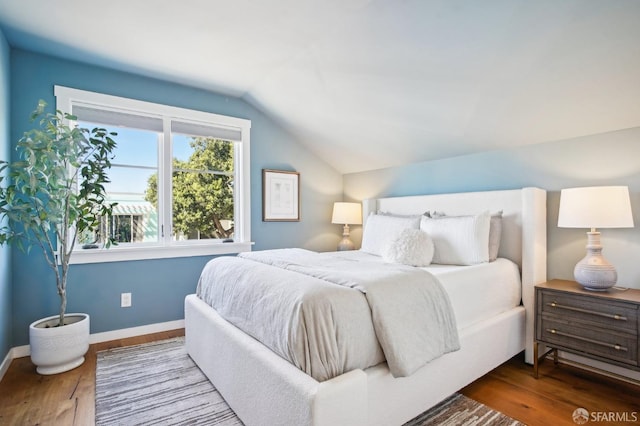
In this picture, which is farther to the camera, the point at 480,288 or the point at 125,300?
the point at 125,300

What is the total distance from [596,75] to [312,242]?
128 inches

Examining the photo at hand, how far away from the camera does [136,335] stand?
313cm

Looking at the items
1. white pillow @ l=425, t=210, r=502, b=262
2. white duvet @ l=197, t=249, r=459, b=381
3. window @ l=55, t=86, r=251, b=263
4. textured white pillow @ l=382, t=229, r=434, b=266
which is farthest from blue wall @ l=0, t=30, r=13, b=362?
white pillow @ l=425, t=210, r=502, b=262

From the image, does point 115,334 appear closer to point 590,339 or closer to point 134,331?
point 134,331

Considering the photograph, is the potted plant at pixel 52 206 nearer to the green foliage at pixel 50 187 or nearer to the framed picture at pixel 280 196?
the green foliage at pixel 50 187

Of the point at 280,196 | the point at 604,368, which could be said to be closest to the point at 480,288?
the point at 604,368

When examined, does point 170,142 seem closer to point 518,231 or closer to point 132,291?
point 132,291

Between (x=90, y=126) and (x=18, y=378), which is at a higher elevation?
(x=90, y=126)

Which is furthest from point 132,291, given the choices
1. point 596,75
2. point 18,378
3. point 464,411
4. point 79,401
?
point 596,75

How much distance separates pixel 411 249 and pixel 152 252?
2.45 m

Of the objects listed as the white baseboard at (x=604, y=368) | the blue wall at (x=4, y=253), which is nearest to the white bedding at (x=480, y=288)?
the white baseboard at (x=604, y=368)

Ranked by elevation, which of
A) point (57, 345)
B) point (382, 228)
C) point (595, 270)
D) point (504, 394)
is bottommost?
point (504, 394)

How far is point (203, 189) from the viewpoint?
3668 mm

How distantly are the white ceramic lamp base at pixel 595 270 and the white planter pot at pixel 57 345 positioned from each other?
11.9 ft
